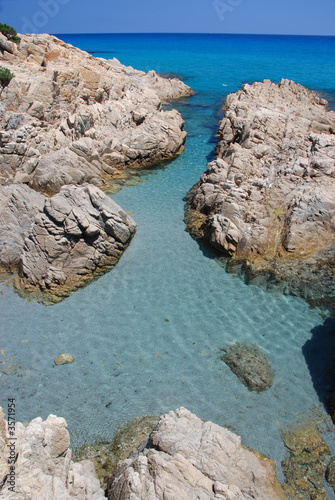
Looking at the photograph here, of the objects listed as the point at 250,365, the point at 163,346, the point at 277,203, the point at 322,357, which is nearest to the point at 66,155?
the point at 277,203

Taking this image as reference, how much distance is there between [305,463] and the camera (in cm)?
756

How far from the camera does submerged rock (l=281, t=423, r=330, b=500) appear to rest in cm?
703

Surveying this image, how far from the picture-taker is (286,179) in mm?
15891

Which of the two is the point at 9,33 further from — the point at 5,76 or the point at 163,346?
the point at 163,346

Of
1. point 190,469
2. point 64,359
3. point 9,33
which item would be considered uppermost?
point 9,33

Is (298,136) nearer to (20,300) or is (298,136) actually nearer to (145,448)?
(20,300)

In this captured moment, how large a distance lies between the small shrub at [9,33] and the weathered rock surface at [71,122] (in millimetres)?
568

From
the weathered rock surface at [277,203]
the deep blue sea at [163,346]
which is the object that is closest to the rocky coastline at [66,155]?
the deep blue sea at [163,346]

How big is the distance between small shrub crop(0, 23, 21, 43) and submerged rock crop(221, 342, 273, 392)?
81.2ft

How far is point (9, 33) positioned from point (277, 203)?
2201 cm

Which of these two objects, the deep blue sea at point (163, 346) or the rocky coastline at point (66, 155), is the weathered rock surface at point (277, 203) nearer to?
the deep blue sea at point (163, 346)

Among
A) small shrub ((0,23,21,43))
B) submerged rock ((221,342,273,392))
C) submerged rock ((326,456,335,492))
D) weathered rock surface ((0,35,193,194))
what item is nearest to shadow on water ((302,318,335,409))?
submerged rock ((221,342,273,392))

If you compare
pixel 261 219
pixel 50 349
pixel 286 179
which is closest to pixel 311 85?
pixel 286 179

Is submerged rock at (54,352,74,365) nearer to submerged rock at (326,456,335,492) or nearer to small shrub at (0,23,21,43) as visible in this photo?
submerged rock at (326,456,335,492)
